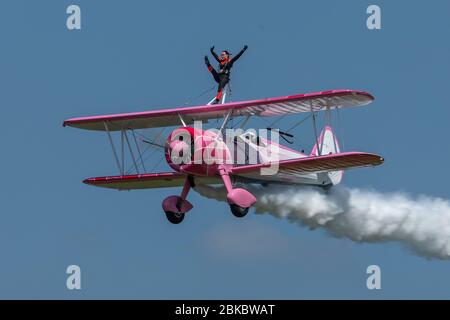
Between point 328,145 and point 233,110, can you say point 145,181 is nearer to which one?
point 233,110

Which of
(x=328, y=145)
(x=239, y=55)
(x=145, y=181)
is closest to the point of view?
(x=239, y=55)

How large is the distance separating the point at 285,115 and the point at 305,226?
112 inches

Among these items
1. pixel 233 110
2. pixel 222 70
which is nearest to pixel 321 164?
pixel 233 110

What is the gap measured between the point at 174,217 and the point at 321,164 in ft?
12.6

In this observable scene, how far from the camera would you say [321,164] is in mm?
34844

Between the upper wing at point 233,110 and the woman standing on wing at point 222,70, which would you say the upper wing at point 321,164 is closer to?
the upper wing at point 233,110

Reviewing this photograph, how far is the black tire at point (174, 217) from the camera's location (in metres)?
36.0

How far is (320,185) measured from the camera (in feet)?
126
